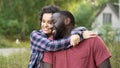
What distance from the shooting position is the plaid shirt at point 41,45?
278 cm

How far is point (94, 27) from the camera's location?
148 feet

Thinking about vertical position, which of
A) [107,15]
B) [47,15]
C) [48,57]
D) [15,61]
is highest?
[107,15]

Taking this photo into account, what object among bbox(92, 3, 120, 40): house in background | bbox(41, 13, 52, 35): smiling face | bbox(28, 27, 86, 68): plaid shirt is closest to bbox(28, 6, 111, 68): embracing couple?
bbox(28, 27, 86, 68): plaid shirt

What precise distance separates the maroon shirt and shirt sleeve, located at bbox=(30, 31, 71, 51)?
0.17 feet

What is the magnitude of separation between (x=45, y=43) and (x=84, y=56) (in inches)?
13.6

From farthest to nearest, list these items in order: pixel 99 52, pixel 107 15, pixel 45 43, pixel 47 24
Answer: pixel 107 15, pixel 47 24, pixel 45 43, pixel 99 52

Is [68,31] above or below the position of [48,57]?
above

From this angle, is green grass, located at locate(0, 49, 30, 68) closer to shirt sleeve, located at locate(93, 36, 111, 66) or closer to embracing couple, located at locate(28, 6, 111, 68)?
embracing couple, located at locate(28, 6, 111, 68)

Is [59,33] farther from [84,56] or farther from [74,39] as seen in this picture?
[84,56]

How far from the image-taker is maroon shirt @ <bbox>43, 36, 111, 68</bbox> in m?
2.65

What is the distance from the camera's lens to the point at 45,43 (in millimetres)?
2896

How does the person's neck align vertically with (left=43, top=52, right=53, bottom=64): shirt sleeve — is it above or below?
above

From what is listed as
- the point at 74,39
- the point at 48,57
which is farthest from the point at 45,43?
the point at 74,39

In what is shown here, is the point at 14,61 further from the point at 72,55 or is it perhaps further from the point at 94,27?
the point at 94,27
